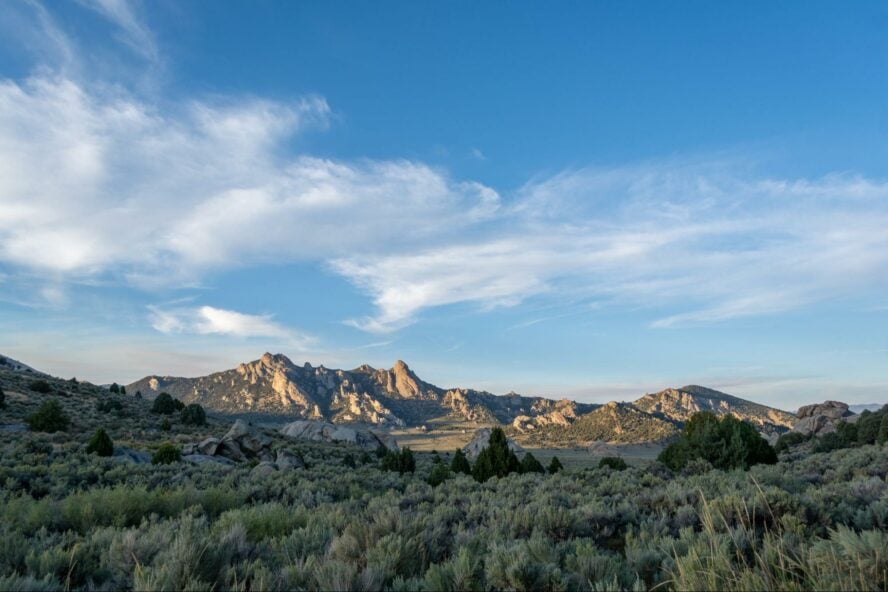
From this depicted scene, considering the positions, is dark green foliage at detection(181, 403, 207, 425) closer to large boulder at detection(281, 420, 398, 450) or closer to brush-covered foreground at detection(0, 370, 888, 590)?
large boulder at detection(281, 420, 398, 450)

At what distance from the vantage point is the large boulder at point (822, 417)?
61922mm

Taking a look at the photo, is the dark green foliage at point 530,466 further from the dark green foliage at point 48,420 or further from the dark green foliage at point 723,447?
the dark green foliage at point 48,420

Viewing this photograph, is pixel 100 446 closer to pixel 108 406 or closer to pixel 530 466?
pixel 530 466

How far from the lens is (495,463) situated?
23922mm

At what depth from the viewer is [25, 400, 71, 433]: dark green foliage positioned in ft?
101

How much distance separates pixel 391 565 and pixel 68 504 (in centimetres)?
751

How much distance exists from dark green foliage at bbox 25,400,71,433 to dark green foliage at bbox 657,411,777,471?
37.7m

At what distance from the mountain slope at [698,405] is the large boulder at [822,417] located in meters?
65.8

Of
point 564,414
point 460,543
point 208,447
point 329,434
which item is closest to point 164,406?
point 329,434

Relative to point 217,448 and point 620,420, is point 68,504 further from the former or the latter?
point 620,420

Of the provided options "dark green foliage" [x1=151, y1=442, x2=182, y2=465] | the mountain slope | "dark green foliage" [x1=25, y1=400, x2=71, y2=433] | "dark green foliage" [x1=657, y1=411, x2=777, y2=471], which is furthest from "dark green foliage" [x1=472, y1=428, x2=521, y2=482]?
the mountain slope

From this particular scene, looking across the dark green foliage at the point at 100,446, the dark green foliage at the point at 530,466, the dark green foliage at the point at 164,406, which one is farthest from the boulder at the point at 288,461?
the dark green foliage at the point at 164,406

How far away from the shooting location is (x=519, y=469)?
2461 cm

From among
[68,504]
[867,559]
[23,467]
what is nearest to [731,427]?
[867,559]
